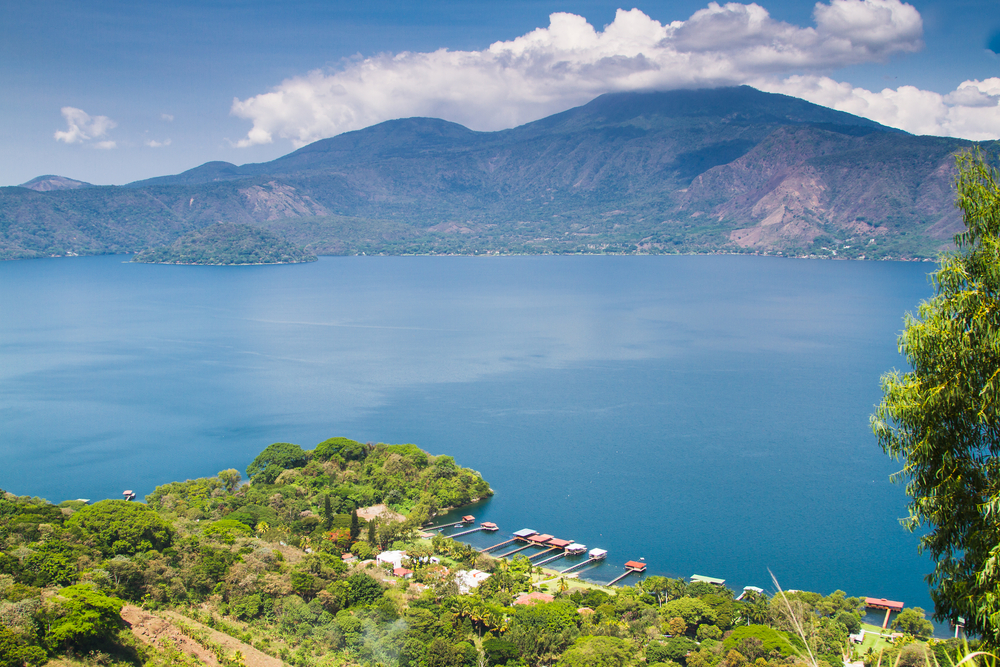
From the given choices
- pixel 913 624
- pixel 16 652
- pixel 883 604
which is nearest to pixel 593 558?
pixel 883 604

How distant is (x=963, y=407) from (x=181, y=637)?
14.9m

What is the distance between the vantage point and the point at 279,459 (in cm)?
2831

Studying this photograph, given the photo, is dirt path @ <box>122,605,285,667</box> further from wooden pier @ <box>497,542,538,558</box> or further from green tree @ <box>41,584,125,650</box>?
wooden pier @ <box>497,542,538,558</box>

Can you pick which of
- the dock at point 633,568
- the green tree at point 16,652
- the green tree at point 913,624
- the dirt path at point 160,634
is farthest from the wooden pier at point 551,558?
the green tree at point 16,652

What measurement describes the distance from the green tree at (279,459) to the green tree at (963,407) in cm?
2513

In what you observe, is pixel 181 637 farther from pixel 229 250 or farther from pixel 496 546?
pixel 229 250

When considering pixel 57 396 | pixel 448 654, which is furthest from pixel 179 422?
pixel 448 654

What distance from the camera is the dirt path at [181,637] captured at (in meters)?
14.7

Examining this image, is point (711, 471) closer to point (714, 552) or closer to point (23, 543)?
point (714, 552)

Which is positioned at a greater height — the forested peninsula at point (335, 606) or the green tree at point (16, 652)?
the green tree at point (16, 652)

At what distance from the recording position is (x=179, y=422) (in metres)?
37.0

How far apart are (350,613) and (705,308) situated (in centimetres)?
6030

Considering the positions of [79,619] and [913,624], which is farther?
[913,624]

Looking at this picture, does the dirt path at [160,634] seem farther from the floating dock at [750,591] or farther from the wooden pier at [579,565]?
the floating dock at [750,591]
